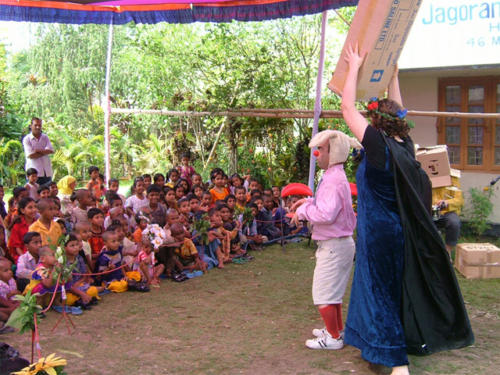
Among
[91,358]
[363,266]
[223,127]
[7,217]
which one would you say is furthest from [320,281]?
[223,127]

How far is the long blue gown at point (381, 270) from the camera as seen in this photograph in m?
3.80

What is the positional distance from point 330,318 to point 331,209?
0.88m

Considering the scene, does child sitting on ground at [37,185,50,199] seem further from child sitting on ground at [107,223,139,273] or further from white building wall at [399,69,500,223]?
white building wall at [399,69,500,223]

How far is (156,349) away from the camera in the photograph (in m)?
4.68

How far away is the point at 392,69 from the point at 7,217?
5341 mm

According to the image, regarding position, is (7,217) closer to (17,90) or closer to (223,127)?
(223,127)

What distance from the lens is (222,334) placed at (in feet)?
16.6

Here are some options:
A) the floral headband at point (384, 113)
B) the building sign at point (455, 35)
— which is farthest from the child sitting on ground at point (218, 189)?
the floral headband at point (384, 113)

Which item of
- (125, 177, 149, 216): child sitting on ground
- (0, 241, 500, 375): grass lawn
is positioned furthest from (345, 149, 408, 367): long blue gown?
(125, 177, 149, 216): child sitting on ground

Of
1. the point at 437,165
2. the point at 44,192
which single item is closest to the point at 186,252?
the point at 44,192

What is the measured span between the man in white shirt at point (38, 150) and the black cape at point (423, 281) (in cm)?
681

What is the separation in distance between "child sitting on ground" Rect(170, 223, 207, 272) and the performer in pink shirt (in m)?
2.80

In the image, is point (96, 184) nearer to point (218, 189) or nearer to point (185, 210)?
point (218, 189)

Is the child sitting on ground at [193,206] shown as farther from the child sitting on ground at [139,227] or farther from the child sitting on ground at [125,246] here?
the child sitting on ground at [125,246]
